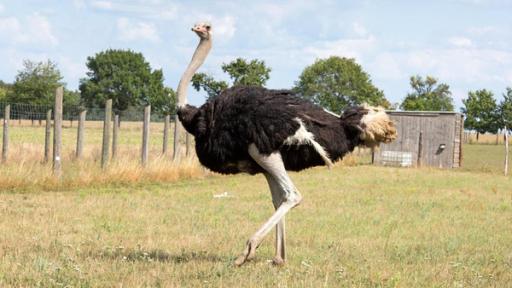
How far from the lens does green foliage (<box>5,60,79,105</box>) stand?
68000 mm

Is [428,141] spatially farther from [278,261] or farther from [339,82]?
[339,82]

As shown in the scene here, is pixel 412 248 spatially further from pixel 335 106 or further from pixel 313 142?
pixel 335 106

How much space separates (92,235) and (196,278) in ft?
8.58

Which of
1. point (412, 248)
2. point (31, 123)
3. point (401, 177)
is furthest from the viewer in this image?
point (31, 123)

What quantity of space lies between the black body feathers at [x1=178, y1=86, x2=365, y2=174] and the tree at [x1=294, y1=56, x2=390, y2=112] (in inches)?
2026

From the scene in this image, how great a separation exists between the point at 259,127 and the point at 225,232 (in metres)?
2.47

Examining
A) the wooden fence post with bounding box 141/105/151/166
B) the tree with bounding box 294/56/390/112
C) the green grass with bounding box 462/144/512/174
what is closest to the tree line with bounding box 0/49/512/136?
the tree with bounding box 294/56/390/112

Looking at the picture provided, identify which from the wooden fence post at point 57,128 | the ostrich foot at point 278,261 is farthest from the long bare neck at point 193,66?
the wooden fence post at point 57,128

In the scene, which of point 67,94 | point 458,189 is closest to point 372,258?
point 458,189

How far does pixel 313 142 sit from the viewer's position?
6.93 m

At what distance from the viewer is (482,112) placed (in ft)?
255

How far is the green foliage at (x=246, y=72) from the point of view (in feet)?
79.3

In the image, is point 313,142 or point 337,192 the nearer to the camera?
point 313,142

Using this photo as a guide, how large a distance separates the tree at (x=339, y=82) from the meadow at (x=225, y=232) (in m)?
44.4
